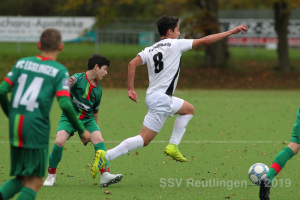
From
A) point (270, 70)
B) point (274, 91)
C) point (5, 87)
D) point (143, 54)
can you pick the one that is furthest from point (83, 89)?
point (270, 70)

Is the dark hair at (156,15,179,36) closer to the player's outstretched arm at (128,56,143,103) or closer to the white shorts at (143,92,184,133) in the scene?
the player's outstretched arm at (128,56,143,103)

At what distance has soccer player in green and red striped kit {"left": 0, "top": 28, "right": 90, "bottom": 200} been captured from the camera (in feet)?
17.2

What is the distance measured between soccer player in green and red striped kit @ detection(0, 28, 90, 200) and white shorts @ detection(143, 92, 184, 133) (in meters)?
2.17

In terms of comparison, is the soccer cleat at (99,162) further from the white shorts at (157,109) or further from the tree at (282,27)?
the tree at (282,27)

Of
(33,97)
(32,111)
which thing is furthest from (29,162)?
(33,97)

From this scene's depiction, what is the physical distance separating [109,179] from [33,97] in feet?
7.86

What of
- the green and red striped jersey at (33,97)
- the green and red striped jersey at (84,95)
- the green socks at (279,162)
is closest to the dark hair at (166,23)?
the green and red striped jersey at (84,95)

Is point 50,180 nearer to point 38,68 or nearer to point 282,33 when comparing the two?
point 38,68

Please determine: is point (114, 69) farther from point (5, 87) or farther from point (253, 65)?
point (5, 87)

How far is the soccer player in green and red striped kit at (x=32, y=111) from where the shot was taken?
5234 millimetres

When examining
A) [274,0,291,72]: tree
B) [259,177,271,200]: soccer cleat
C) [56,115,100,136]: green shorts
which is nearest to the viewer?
[259,177,271,200]: soccer cleat

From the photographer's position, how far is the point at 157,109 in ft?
24.5

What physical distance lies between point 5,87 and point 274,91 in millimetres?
20770

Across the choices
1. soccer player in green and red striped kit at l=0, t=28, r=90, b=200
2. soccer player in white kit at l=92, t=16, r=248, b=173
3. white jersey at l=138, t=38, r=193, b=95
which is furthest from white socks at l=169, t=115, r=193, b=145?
soccer player in green and red striped kit at l=0, t=28, r=90, b=200
